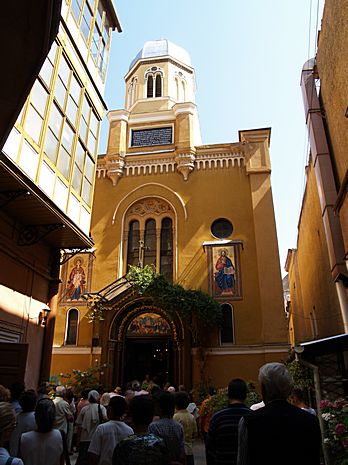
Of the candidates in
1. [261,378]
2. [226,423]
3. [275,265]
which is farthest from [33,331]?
[275,265]

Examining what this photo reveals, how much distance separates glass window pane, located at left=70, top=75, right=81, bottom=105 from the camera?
36.4 feet

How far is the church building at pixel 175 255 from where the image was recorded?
58.0 feet

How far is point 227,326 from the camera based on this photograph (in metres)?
18.2

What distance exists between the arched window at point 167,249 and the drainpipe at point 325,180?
820 cm

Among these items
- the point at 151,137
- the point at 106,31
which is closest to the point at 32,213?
the point at 106,31

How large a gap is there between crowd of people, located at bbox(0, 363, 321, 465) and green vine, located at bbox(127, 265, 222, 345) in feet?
34.9

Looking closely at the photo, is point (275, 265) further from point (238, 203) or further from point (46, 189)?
point (46, 189)

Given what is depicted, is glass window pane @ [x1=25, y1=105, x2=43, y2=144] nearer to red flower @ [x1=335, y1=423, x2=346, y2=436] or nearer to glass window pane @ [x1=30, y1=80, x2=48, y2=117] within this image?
glass window pane @ [x1=30, y1=80, x2=48, y2=117]

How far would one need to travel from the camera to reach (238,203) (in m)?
20.4

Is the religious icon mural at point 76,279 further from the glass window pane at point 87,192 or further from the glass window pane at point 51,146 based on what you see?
the glass window pane at point 51,146

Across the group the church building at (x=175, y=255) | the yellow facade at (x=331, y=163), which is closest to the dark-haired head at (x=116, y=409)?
the yellow facade at (x=331, y=163)

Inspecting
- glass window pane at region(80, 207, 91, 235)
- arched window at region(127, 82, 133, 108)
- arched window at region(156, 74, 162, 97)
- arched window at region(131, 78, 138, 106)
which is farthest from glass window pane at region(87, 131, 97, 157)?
arched window at region(127, 82, 133, 108)

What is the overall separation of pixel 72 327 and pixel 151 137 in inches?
465

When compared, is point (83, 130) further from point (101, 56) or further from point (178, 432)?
point (178, 432)
